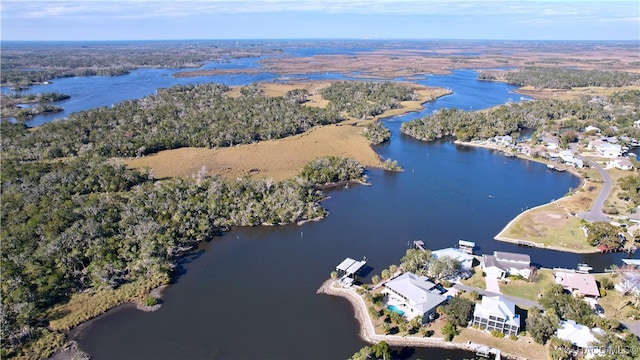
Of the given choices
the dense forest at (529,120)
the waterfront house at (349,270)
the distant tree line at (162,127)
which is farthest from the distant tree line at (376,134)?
the waterfront house at (349,270)

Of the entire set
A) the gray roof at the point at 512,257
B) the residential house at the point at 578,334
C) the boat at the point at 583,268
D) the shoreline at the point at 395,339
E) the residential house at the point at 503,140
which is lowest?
the shoreline at the point at 395,339

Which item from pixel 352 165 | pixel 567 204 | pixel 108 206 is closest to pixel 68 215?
pixel 108 206

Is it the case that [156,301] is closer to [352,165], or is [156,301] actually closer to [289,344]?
[289,344]

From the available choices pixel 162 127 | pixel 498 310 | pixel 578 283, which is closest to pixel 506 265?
pixel 578 283

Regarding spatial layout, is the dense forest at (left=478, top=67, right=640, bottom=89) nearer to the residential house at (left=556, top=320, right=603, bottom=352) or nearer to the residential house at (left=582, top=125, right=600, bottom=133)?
the residential house at (left=582, top=125, right=600, bottom=133)

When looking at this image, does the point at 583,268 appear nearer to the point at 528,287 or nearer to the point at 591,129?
the point at 528,287

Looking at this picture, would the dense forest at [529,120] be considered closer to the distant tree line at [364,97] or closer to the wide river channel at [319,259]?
the wide river channel at [319,259]

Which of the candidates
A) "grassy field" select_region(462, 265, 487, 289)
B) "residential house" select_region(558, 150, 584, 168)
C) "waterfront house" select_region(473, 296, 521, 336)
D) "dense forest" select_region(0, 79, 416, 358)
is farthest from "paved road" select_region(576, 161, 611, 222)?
"dense forest" select_region(0, 79, 416, 358)
